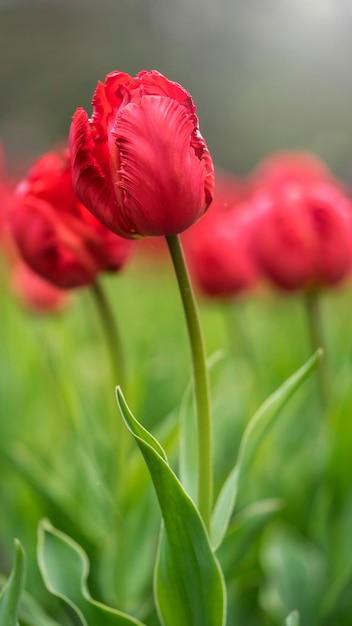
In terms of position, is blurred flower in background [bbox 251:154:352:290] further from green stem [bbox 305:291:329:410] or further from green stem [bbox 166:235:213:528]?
green stem [bbox 166:235:213:528]

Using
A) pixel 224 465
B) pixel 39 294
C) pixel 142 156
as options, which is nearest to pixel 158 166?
pixel 142 156

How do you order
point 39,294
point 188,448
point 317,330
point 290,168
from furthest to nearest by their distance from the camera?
point 290,168 < point 39,294 < point 317,330 < point 188,448

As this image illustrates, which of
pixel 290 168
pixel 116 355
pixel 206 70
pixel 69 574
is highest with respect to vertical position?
pixel 206 70

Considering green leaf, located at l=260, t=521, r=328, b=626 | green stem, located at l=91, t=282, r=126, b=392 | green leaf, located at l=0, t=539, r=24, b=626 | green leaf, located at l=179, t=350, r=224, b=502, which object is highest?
green stem, located at l=91, t=282, r=126, b=392

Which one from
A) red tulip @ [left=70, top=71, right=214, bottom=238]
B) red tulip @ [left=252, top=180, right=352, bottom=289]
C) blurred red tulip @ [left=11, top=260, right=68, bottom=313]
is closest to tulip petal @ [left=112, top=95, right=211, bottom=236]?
red tulip @ [left=70, top=71, right=214, bottom=238]

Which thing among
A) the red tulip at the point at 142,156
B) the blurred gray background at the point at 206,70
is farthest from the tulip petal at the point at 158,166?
the blurred gray background at the point at 206,70

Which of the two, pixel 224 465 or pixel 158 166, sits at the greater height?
pixel 158 166

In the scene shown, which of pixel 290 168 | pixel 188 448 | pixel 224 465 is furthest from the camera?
pixel 290 168

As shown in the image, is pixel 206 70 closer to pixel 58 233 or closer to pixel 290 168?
pixel 290 168
